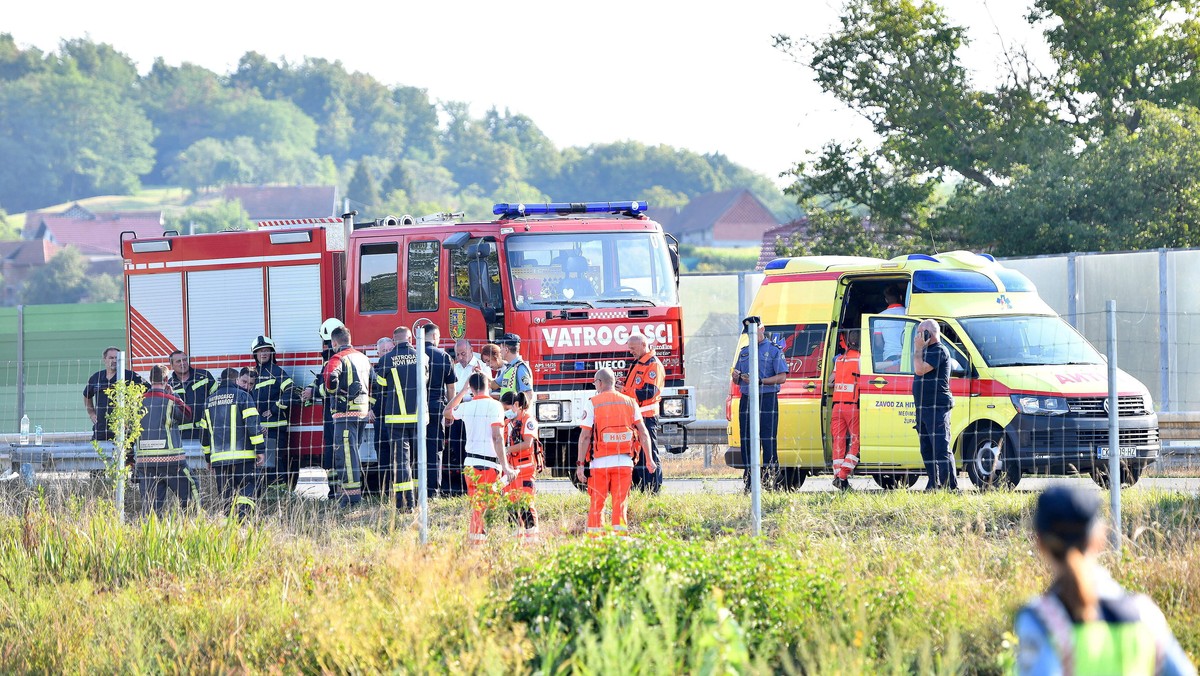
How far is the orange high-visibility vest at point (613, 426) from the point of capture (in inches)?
408

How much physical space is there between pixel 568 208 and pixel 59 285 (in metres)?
95.9

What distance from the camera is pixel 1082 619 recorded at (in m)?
3.57

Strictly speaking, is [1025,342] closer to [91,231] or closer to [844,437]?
[844,437]

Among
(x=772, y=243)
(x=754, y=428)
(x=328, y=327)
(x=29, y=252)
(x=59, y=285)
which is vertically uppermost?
(x=29, y=252)

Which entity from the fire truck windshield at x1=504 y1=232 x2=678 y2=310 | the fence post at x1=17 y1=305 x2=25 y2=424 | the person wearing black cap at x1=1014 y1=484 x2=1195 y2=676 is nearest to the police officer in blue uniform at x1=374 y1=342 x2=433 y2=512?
the fire truck windshield at x1=504 y1=232 x2=678 y2=310

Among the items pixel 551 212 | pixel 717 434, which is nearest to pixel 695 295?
pixel 717 434

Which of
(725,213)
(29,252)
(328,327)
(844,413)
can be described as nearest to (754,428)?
(844,413)

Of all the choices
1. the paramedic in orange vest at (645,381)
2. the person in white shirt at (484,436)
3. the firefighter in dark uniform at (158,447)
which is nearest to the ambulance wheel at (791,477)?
the paramedic in orange vest at (645,381)

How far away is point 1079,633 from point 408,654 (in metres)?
3.69

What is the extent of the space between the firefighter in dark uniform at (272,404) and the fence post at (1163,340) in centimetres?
1075

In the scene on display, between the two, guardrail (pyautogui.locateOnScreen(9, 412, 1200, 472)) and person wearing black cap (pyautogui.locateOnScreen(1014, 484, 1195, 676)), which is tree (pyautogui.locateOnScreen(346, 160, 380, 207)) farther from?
person wearing black cap (pyautogui.locateOnScreen(1014, 484, 1195, 676))

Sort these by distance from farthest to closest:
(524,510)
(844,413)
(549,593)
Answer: (844,413) < (524,510) < (549,593)

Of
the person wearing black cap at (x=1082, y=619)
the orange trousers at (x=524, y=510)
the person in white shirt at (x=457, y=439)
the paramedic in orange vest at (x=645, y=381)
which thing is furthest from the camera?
the person in white shirt at (x=457, y=439)

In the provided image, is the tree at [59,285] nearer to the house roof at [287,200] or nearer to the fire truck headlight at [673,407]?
the house roof at [287,200]
